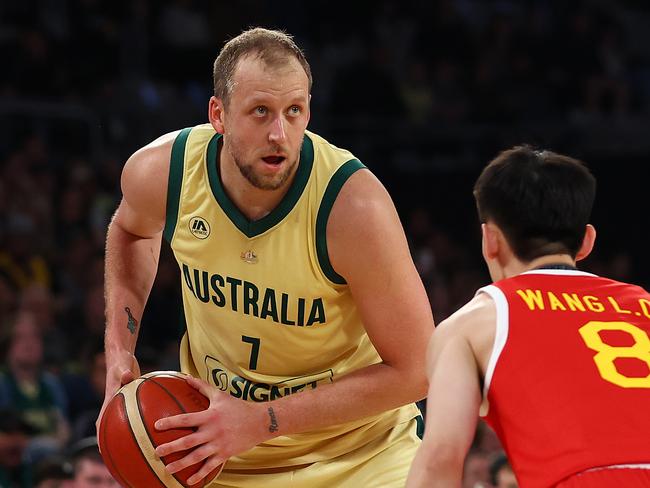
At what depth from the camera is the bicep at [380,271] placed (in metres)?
3.52

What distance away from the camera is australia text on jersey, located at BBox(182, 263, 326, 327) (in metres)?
3.68

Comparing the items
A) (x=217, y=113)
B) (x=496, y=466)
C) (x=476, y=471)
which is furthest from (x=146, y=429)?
(x=476, y=471)

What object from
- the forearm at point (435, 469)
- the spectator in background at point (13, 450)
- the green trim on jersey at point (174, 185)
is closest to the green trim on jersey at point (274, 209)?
the green trim on jersey at point (174, 185)

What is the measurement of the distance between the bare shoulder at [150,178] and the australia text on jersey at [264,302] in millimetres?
368

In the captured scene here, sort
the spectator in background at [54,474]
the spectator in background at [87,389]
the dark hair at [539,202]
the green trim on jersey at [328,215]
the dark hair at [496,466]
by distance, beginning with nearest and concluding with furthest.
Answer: the dark hair at [539,202] < the green trim on jersey at [328,215] < the spectator in background at [54,474] < the dark hair at [496,466] < the spectator in background at [87,389]

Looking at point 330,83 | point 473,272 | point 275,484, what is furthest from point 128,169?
point 330,83

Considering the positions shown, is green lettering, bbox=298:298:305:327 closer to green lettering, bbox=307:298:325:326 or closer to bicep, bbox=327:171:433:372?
green lettering, bbox=307:298:325:326

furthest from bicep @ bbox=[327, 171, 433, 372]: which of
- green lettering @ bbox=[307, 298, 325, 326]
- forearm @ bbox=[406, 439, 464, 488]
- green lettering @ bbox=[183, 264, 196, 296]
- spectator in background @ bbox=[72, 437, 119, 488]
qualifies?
spectator in background @ bbox=[72, 437, 119, 488]

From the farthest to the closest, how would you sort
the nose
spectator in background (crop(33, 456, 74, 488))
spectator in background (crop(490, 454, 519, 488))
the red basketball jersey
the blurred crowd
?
the blurred crowd → spectator in background (crop(33, 456, 74, 488)) → spectator in background (crop(490, 454, 519, 488)) → the nose → the red basketball jersey

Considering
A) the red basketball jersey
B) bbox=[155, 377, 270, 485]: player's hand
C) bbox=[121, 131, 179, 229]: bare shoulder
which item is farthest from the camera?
bbox=[121, 131, 179, 229]: bare shoulder

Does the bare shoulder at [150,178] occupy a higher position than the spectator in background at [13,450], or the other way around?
the bare shoulder at [150,178]

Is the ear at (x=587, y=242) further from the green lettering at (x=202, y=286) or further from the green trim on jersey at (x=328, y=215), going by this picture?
the green lettering at (x=202, y=286)

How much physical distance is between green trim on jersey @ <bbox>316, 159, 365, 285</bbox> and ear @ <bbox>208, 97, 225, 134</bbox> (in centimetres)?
44

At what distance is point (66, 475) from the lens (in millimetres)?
6258
